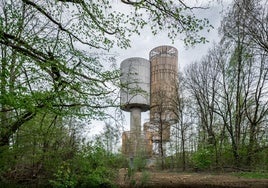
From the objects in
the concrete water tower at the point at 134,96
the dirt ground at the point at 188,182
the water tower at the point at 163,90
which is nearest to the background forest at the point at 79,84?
the concrete water tower at the point at 134,96

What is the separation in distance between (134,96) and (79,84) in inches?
95.3

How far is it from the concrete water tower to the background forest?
1.64 feet

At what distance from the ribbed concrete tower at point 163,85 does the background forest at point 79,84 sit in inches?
200

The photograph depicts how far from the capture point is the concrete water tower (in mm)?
6859

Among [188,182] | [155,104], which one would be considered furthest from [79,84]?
[155,104]

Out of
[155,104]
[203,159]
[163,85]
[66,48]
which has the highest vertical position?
[163,85]

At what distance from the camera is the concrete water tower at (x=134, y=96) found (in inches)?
270

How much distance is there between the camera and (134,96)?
7383 millimetres

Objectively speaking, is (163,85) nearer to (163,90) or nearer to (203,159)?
(163,90)

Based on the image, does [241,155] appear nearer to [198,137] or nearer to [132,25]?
[198,137]

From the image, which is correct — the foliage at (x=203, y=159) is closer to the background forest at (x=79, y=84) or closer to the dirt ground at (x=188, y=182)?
the background forest at (x=79, y=84)

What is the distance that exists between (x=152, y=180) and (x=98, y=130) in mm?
2847

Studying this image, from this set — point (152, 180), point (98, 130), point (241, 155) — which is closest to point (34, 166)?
point (98, 130)

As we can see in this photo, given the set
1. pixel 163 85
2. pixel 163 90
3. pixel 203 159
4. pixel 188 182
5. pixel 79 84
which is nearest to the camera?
pixel 79 84
